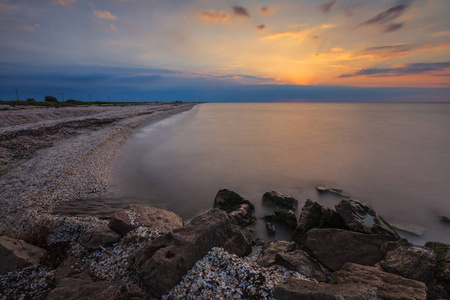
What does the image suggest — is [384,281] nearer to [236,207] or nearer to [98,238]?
[236,207]

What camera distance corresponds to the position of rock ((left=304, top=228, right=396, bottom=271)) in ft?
14.6

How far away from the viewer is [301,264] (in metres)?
3.84

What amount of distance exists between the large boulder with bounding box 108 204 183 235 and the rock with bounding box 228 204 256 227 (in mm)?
1632

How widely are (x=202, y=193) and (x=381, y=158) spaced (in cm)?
1467

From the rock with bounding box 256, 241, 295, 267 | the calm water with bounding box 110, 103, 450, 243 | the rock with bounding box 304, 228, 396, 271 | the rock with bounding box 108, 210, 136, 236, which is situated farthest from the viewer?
the calm water with bounding box 110, 103, 450, 243

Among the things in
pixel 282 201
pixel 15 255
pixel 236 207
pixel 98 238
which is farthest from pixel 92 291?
pixel 282 201

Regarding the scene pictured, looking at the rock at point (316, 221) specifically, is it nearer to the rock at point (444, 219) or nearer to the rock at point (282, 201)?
the rock at point (282, 201)

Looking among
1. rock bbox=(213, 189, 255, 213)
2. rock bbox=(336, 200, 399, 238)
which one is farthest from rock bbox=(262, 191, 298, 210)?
rock bbox=(336, 200, 399, 238)

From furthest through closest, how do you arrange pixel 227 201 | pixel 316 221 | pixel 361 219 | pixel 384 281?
1. pixel 227 201
2. pixel 316 221
3. pixel 361 219
4. pixel 384 281

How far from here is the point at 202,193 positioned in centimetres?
942

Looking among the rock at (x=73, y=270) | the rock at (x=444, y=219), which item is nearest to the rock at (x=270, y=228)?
the rock at (x=73, y=270)

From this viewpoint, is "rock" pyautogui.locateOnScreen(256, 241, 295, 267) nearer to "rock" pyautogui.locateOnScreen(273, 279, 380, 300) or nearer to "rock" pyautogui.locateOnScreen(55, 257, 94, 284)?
"rock" pyautogui.locateOnScreen(273, 279, 380, 300)

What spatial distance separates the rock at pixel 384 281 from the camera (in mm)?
2953

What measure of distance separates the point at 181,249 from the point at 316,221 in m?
4.06
